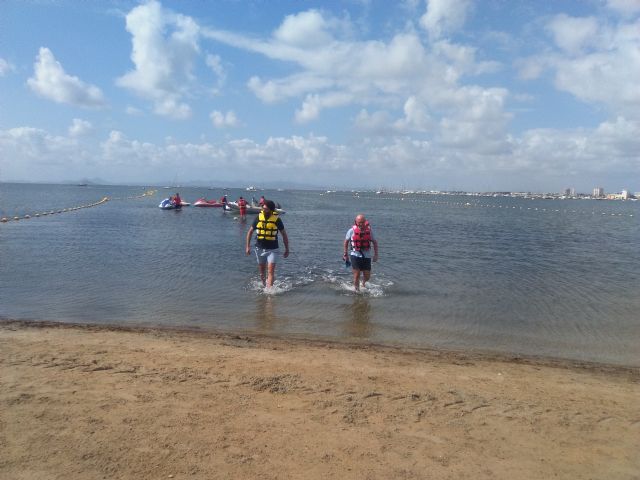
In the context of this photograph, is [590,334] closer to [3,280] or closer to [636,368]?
[636,368]

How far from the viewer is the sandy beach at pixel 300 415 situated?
3660mm

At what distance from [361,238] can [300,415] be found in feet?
21.3

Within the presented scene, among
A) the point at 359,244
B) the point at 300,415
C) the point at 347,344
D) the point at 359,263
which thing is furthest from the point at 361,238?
the point at 300,415

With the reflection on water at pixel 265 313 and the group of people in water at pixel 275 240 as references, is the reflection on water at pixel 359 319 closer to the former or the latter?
the group of people in water at pixel 275 240

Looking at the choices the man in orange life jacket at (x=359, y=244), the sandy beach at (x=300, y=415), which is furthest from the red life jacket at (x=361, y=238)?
the sandy beach at (x=300, y=415)

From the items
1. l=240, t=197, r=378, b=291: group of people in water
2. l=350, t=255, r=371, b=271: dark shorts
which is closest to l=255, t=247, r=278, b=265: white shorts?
l=240, t=197, r=378, b=291: group of people in water

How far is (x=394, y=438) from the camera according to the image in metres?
4.07

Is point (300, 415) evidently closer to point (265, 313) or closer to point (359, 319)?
point (359, 319)

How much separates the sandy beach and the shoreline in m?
0.24

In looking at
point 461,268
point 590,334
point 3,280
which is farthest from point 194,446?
point 461,268

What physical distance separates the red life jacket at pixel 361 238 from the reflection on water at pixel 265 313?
2.32m

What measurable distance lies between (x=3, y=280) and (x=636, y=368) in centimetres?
1376

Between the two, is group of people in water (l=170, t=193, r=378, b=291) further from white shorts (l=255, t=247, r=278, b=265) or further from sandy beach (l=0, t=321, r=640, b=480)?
sandy beach (l=0, t=321, r=640, b=480)

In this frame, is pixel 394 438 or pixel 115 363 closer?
pixel 394 438
